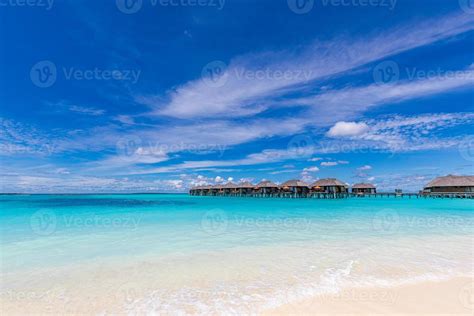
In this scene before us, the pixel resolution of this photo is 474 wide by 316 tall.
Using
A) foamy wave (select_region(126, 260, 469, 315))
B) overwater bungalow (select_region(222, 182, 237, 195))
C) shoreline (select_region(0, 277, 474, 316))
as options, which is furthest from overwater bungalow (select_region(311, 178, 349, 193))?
shoreline (select_region(0, 277, 474, 316))

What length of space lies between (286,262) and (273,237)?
10.8ft

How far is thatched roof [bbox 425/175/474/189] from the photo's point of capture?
39.2 m

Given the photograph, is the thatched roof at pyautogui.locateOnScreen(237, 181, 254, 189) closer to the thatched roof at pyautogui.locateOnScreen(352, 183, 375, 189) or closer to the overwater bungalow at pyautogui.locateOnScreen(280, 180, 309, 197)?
the overwater bungalow at pyautogui.locateOnScreen(280, 180, 309, 197)

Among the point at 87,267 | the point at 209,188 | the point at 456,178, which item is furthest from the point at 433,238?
the point at 209,188

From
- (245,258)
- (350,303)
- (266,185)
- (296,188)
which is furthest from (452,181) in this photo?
(350,303)

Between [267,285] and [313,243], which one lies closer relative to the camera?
[267,285]

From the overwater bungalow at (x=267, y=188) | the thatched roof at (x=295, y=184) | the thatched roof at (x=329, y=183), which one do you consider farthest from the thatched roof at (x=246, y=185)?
the thatched roof at (x=329, y=183)

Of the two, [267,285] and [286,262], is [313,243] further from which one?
[267,285]

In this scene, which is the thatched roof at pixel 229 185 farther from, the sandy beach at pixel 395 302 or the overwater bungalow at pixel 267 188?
the sandy beach at pixel 395 302

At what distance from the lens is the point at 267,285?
466 centimetres

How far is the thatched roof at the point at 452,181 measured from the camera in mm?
39188

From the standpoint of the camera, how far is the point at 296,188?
1935 inches

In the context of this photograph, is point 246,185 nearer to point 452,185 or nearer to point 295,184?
point 295,184

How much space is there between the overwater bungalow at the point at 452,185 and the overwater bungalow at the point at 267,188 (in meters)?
28.3
